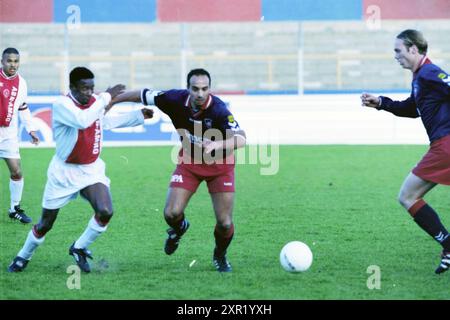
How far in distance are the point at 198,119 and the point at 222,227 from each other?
3.36 ft

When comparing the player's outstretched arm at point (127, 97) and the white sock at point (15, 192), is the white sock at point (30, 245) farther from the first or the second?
the white sock at point (15, 192)

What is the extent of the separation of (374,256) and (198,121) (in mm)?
2274

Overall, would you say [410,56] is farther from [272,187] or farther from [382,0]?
[382,0]

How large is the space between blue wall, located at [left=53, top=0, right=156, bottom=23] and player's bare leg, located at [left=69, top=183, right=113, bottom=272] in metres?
14.6

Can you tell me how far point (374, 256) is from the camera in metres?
7.77

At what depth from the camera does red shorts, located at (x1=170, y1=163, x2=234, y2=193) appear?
23.8 ft

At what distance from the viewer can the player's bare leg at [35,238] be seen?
706cm

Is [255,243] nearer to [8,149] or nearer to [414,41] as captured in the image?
[414,41]

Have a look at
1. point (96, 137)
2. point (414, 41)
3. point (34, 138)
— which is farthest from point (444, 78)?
point (34, 138)

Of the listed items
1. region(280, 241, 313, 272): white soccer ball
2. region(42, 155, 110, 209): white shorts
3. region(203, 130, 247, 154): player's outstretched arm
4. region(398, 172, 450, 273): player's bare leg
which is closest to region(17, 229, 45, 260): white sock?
region(42, 155, 110, 209): white shorts

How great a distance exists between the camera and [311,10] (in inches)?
826

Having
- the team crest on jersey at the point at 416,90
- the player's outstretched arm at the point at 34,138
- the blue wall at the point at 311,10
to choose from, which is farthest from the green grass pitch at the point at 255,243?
the blue wall at the point at 311,10

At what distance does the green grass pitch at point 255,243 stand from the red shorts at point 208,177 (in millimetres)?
761

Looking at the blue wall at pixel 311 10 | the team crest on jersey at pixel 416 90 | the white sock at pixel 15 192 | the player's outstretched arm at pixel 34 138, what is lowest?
the white sock at pixel 15 192
